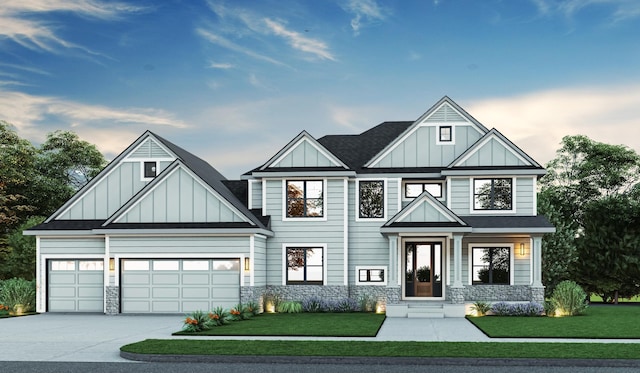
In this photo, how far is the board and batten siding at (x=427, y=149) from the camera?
2936 centimetres

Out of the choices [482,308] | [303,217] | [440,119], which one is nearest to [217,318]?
[303,217]

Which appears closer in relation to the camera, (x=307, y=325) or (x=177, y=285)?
(x=307, y=325)

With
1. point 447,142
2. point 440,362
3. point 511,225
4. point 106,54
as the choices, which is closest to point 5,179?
point 106,54

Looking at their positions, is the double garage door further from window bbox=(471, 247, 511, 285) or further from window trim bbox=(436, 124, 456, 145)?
window trim bbox=(436, 124, 456, 145)

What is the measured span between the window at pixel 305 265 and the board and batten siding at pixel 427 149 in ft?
15.3

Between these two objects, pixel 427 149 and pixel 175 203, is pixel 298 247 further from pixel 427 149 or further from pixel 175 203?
pixel 427 149

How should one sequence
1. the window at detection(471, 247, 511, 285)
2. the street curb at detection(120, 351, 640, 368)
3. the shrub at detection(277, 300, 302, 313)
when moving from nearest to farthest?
1. the street curb at detection(120, 351, 640, 368)
2. the shrub at detection(277, 300, 302, 313)
3. the window at detection(471, 247, 511, 285)

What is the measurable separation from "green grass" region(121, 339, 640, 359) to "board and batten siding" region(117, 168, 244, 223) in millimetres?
11049

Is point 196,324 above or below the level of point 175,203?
below

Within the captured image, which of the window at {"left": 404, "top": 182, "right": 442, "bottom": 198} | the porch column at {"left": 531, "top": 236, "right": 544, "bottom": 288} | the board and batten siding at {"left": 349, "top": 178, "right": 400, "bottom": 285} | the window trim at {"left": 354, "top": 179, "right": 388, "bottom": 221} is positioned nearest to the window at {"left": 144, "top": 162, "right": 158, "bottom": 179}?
the board and batten siding at {"left": 349, "top": 178, "right": 400, "bottom": 285}

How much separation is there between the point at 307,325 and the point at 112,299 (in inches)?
378

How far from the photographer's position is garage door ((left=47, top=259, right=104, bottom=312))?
27.9 metres

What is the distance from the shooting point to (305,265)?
28781 millimetres

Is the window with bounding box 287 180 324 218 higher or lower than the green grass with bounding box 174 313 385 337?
higher
